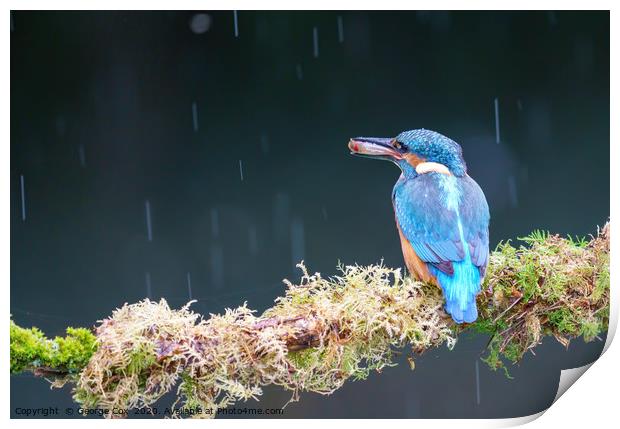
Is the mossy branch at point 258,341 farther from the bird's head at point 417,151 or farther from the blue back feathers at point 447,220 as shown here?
the bird's head at point 417,151

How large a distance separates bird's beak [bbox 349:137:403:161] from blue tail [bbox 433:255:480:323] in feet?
1.51

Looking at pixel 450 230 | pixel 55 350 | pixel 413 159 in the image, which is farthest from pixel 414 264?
pixel 55 350

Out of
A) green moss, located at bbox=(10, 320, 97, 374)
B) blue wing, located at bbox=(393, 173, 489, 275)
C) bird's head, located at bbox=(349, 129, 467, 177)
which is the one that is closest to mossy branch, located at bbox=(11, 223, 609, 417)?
green moss, located at bbox=(10, 320, 97, 374)

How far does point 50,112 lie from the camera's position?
283 cm

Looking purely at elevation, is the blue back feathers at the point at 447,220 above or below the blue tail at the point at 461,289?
above

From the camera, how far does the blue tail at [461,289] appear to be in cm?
221

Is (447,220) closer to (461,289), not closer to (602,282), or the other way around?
(461,289)

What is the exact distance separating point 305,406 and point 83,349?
2.82 feet

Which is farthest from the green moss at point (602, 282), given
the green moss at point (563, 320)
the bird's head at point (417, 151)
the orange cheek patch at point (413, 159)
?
the orange cheek patch at point (413, 159)

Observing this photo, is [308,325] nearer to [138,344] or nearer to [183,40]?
[138,344]

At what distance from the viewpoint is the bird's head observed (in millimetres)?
2523

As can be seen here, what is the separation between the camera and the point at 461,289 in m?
2.25

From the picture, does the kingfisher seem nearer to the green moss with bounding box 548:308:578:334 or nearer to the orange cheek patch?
the orange cheek patch
